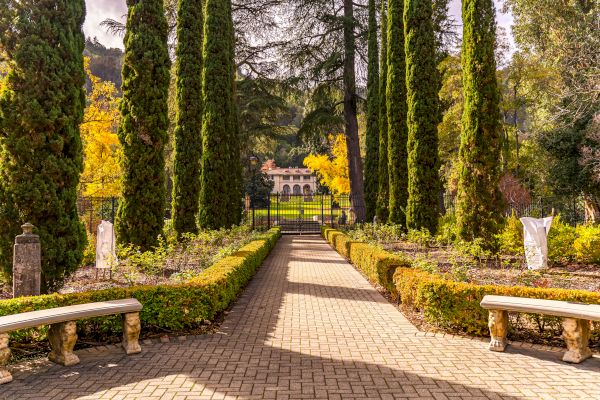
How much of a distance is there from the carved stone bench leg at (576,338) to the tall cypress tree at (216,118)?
11.8 meters

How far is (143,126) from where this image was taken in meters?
9.68

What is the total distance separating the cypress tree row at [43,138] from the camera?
20.7 ft

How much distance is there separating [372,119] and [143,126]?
14.1 metres

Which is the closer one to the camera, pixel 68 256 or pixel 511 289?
pixel 511 289

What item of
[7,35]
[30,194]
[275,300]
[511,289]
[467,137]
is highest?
[7,35]

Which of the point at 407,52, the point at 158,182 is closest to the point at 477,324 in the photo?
the point at 158,182

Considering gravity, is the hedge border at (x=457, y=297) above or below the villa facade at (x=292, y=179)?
below

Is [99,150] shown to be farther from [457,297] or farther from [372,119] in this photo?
[457,297]

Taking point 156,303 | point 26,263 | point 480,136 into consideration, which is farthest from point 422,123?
point 26,263

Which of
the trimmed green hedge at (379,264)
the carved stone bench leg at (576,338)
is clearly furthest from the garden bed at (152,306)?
the carved stone bench leg at (576,338)

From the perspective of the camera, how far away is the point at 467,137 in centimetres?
1030

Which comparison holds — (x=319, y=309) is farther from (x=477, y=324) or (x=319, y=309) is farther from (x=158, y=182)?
(x=158, y=182)

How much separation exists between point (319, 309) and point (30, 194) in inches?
194

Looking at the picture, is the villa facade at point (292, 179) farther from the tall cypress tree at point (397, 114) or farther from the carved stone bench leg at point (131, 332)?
the carved stone bench leg at point (131, 332)
